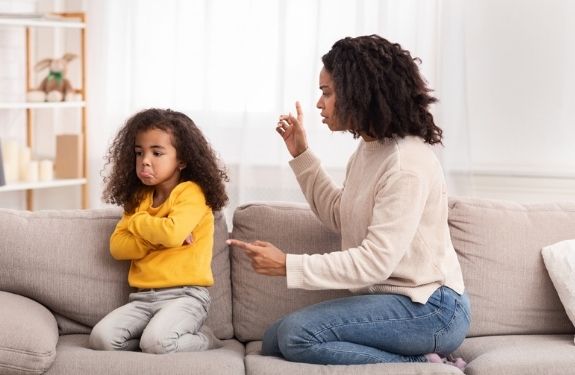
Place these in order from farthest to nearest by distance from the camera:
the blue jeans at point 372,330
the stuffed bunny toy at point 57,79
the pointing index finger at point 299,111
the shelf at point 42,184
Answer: the stuffed bunny toy at point 57,79 → the shelf at point 42,184 → the pointing index finger at point 299,111 → the blue jeans at point 372,330

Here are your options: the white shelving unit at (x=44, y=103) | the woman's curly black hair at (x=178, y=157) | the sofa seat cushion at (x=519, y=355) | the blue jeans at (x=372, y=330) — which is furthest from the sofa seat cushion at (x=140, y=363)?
the white shelving unit at (x=44, y=103)

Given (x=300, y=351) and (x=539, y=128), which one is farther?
(x=539, y=128)

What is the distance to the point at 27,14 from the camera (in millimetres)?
4051

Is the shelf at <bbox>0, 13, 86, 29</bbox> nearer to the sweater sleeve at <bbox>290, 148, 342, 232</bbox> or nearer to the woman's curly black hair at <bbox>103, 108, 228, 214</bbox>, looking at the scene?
the woman's curly black hair at <bbox>103, 108, 228, 214</bbox>

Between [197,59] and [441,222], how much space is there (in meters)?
1.92

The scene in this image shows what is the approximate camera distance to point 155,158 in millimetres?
2752

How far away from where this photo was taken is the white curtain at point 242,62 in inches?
159

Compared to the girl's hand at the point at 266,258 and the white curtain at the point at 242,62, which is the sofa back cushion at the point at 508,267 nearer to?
the girl's hand at the point at 266,258

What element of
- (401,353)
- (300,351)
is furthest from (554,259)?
(300,351)

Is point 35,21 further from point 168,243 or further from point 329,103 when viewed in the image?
point 329,103

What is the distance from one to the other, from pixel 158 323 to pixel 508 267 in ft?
3.40

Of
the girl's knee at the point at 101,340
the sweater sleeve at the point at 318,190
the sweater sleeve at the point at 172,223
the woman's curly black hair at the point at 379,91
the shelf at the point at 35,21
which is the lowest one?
the girl's knee at the point at 101,340

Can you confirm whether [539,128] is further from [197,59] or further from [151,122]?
[151,122]

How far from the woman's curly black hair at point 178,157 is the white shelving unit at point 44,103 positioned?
127 cm
